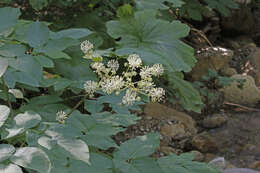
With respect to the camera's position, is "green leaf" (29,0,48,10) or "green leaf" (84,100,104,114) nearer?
"green leaf" (84,100,104,114)

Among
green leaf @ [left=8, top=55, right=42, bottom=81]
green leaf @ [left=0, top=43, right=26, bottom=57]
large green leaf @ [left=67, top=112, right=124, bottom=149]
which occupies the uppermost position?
green leaf @ [left=0, top=43, right=26, bottom=57]

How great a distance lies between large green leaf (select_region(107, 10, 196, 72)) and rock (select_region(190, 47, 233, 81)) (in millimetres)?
3128

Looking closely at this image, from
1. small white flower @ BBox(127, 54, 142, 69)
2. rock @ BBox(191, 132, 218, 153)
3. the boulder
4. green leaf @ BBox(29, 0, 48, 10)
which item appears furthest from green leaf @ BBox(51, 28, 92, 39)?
the boulder

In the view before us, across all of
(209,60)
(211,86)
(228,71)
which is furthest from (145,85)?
(228,71)

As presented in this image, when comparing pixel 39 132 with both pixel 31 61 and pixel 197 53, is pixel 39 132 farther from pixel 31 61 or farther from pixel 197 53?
pixel 197 53

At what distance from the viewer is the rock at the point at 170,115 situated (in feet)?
12.5

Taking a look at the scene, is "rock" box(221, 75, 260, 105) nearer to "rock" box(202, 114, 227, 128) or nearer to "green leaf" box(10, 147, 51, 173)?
"rock" box(202, 114, 227, 128)

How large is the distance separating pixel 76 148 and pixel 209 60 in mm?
4357

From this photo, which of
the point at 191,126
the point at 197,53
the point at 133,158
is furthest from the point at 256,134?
the point at 133,158

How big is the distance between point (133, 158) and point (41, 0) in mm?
1678

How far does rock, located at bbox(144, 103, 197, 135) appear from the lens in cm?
379

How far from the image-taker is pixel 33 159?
2.48 ft

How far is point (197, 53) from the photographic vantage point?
16.3ft

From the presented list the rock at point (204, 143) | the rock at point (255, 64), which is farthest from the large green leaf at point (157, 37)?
the rock at point (255, 64)
